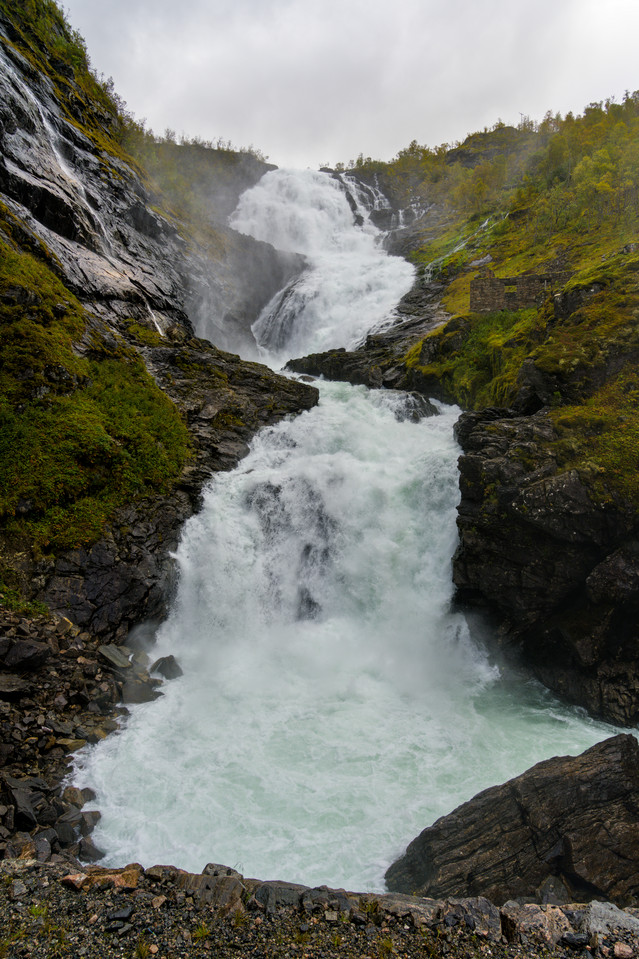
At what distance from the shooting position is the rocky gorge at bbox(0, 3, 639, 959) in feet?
21.0

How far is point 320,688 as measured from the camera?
15062 mm

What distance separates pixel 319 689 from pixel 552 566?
353 inches

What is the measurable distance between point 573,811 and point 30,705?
12725 millimetres

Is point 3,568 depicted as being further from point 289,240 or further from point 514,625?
point 289,240

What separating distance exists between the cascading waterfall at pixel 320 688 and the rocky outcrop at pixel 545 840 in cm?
110

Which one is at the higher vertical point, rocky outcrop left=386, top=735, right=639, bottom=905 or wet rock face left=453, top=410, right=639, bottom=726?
wet rock face left=453, top=410, right=639, bottom=726

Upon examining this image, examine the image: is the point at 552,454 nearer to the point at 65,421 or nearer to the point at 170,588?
the point at 170,588

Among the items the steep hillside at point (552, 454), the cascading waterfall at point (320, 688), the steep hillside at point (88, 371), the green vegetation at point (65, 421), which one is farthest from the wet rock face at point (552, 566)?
the green vegetation at point (65, 421)

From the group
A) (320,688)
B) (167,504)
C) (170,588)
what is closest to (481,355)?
(167,504)

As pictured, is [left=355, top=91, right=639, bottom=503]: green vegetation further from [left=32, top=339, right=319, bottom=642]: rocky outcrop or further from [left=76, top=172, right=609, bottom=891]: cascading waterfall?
[left=32, top=339, right=319, bottom=642]: rocky outcrop

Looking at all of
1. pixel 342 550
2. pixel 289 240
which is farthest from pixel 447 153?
pixel 342 550

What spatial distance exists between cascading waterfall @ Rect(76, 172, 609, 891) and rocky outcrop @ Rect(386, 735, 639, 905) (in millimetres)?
1104

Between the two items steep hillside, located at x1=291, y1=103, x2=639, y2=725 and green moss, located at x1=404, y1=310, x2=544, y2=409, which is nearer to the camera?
steep hillside, located at x1=291, y1=103, x2=639, y2=725

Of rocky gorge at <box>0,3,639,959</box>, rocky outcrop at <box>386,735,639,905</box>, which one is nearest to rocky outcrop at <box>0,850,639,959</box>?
rocky gorge at <box>0,3,639,959</box>
